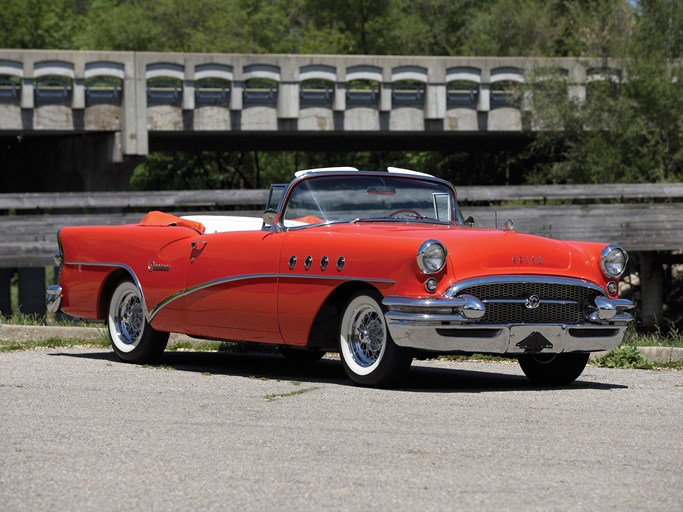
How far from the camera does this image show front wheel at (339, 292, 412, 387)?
29.5 feet

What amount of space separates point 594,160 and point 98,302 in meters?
27.8

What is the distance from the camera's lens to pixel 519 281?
9016 mm

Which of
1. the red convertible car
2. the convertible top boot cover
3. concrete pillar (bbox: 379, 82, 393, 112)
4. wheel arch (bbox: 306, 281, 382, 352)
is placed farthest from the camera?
concrete pillar (bbox: 379, 82, 393, 112)

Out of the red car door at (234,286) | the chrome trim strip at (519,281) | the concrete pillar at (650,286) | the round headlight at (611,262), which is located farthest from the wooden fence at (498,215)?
the chrome trim strip at (519,281)

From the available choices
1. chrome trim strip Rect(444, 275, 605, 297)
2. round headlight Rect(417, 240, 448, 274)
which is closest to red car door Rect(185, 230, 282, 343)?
round headlight Rect(417, 240, 448, 274)

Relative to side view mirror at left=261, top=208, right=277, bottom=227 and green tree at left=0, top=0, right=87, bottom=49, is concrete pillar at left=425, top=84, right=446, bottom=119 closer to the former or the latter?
green tree at left=0, top=0, right=87, bottom=49

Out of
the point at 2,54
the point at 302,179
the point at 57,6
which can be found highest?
the point at 57,6

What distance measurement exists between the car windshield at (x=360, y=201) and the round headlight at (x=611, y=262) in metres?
1.29

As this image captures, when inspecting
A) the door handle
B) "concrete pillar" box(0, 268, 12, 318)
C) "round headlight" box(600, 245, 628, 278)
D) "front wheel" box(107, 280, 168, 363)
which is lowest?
"concrete pillar" box(0, 268, 12, 318)

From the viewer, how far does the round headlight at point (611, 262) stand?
9641 mm

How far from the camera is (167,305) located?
35.4 ft

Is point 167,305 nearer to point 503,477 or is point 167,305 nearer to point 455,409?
point 455,409

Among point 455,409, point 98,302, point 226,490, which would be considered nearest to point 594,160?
point 98,302

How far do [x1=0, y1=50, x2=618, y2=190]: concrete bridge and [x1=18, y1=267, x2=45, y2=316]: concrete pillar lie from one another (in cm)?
304
